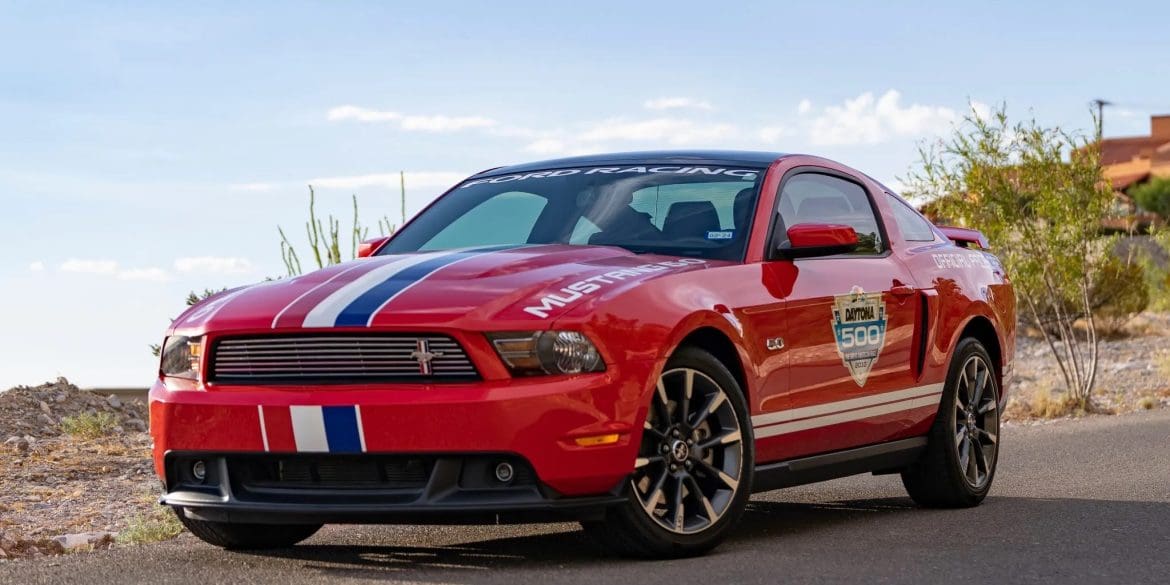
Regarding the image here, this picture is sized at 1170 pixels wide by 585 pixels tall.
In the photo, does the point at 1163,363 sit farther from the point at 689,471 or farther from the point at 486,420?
the point at 486,420

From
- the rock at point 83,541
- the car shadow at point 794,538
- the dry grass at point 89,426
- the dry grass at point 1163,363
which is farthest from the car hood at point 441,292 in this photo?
the dry grass at point 1163,363

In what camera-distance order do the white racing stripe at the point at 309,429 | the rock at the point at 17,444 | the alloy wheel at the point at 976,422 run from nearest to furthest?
the white racing stripe at the point at 309,429
the alloy wheel at the point at 976,422
the rock at the point at 17,444

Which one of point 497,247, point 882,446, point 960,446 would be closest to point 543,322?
point 497,247

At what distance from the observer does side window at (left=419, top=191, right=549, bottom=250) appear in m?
7.62

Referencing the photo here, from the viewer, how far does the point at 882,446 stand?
809 centimetres

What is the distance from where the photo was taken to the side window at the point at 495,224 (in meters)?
7.62

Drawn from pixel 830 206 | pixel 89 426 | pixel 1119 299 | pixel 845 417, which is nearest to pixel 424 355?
pixel 845 417

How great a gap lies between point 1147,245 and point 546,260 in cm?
4400

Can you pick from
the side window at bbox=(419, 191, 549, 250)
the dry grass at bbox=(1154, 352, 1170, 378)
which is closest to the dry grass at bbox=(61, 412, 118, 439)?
the side window at bbox=(419, 191, 549, 250)

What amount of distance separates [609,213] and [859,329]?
51.0 inches

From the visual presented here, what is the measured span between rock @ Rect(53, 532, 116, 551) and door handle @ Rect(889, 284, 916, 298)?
13.0 feet

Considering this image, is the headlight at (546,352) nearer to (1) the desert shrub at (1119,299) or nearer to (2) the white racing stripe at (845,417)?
(2) the white racing stripe at (845,417)

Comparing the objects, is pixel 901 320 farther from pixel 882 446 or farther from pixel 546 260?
pixel 546 260

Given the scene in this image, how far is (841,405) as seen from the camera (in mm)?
7621
